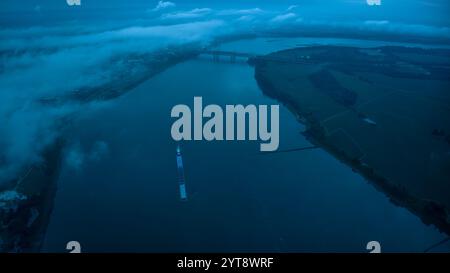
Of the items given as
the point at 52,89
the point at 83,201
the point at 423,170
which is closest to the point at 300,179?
the point at 423,170

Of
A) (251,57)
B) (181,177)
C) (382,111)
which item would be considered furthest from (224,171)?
(251,57)

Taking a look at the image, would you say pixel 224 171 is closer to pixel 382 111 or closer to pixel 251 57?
pixel 382 111

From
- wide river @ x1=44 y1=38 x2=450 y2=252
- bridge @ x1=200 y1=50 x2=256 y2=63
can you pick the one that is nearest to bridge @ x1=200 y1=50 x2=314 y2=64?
bridge @ x1=200 y1=50 x2=256 y2=63

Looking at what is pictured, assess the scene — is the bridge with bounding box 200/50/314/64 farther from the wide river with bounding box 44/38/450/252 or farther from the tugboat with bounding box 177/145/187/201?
the tugboat with bounding box 177/145/187/201

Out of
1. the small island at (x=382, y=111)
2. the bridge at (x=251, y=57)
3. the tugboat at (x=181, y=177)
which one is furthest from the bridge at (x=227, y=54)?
the tugboat at (x=181, y=177)

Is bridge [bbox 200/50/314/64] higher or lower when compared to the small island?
higher

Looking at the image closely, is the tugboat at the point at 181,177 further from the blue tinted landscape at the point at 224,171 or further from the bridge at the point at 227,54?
the bridge at the point at 227,54
